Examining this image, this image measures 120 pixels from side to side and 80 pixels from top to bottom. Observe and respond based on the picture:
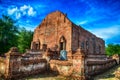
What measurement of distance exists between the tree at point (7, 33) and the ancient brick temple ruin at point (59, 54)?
14.9 feet

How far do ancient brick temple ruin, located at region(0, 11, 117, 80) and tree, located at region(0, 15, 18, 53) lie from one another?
4.55 m

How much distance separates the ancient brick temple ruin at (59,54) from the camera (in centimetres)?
1120

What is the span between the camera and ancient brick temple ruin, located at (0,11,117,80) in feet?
36.8

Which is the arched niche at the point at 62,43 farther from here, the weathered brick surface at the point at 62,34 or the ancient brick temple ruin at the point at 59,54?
the weathered brick surface at the point at 62,34

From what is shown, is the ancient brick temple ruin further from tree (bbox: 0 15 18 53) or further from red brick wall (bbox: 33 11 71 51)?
tree (bbox: 0 15 18 53)

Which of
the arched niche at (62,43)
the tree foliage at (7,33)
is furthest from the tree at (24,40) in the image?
the arched niche at (62,43)

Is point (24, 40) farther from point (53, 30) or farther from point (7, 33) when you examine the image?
point (53, 30)

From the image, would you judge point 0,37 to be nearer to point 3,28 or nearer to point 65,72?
point 3,28

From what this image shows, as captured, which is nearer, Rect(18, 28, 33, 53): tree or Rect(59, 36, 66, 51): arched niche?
Rect(59, 36, 66, 51): arched niche

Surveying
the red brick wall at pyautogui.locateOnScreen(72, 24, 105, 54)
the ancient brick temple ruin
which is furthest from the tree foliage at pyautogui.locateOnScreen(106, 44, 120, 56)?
the red brick wall at pyautogui.locateOnScreen(72, 24, 105, 54)

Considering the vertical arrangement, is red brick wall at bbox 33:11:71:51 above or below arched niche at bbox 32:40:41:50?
above

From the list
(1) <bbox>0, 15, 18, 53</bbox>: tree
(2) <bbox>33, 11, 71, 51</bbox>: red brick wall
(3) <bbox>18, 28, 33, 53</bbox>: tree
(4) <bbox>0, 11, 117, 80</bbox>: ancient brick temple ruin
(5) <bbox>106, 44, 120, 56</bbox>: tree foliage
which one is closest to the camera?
(4) <bbox>0, 11, 117, 80</bbox>: ancient brick temple ruin

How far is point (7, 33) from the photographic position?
28.2m

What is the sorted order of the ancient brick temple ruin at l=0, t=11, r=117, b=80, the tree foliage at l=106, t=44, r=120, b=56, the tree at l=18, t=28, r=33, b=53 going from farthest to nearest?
the tree foliage at l=106, t=44, r=120, b=56
the tree at l=18, t=28, r=33, b=53
the ancient brick temple ruin at l=0, t=11, r=117, b=80
